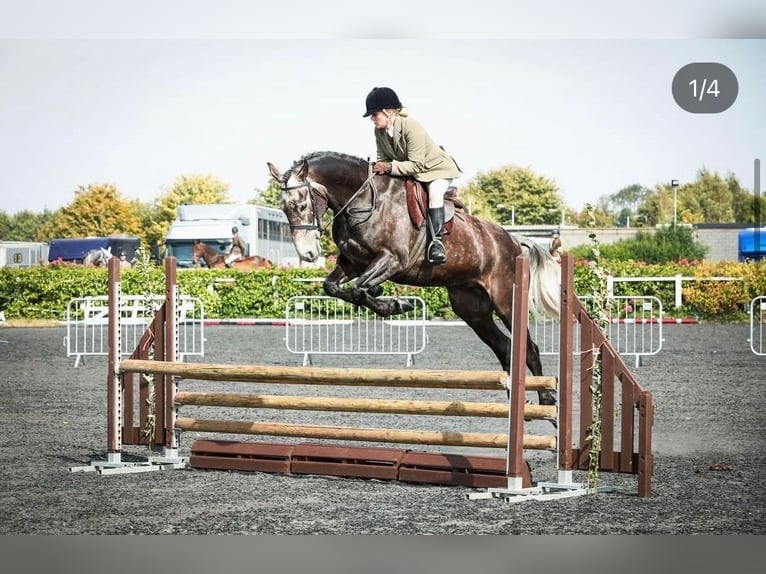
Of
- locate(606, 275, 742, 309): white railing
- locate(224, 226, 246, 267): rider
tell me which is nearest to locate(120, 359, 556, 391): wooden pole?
locate(606, 275, 742, 309): white railing

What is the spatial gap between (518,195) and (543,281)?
33.8 m

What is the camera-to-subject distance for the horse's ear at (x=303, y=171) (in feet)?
19.9

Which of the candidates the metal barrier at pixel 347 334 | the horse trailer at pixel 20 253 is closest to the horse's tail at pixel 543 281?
the metal barrier at pixel 347 334

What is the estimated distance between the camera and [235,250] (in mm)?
23047

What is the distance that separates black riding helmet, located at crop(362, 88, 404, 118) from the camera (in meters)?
5.91

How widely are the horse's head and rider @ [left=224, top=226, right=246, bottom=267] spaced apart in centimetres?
1641

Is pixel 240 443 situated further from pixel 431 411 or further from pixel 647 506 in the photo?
pixel 647 506

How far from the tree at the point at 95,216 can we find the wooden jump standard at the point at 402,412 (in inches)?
1139

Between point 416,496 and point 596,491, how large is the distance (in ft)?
3.39

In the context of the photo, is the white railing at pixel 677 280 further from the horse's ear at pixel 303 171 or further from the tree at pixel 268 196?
the horse's ear at pixel 303 171

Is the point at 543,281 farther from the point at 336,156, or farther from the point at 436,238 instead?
the point at 336,156

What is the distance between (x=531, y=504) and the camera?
5504mm

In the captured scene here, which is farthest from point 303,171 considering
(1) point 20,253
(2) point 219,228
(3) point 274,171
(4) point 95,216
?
(4) point 95,216

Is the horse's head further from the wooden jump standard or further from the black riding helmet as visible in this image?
the wooden jump standard
